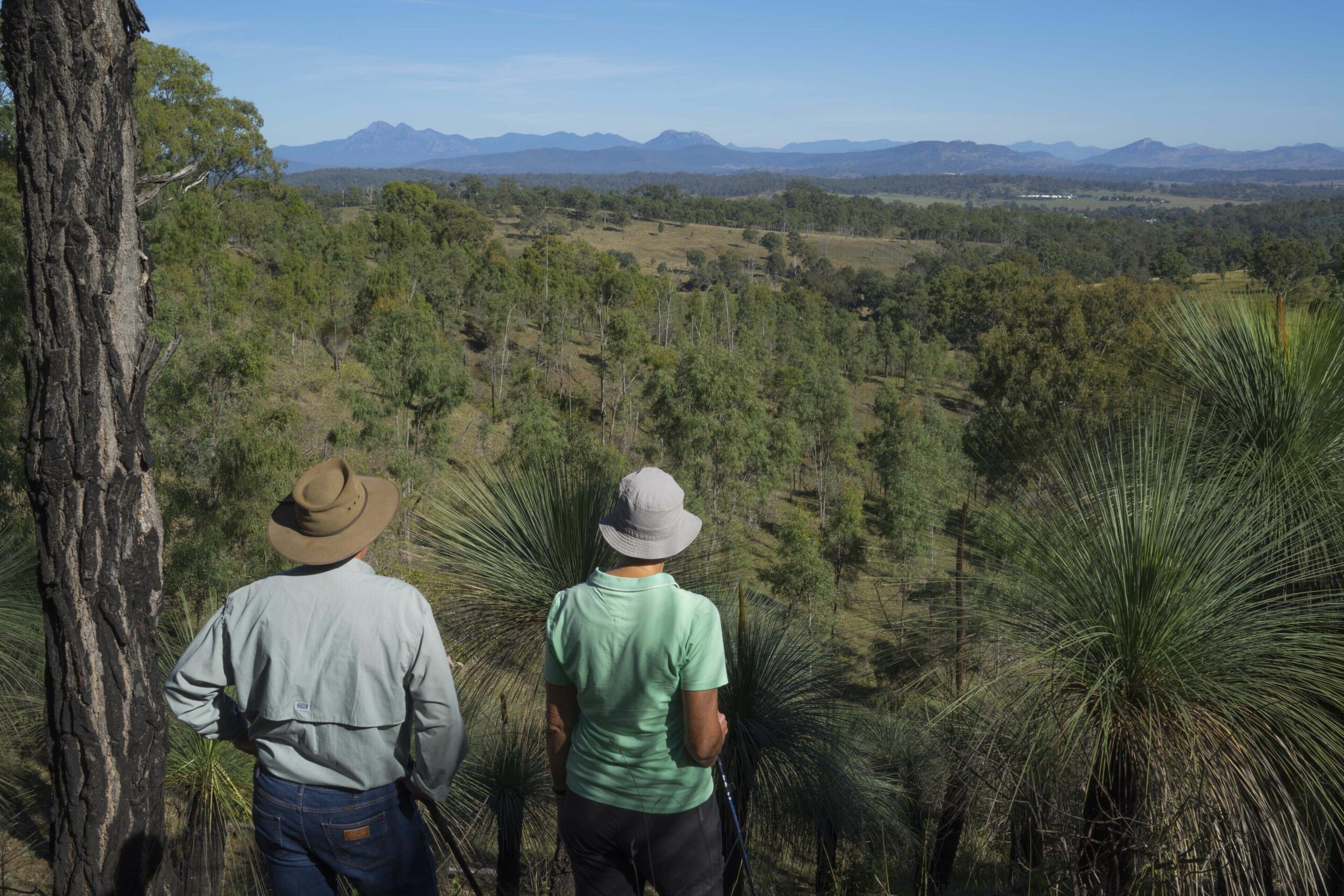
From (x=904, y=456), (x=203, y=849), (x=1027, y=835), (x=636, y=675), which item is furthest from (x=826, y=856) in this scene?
(x=904, y=456)

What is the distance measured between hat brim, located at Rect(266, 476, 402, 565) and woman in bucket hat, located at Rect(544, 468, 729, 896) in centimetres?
54

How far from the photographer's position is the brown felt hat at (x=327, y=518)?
233 centimetres

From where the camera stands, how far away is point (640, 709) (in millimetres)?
2512

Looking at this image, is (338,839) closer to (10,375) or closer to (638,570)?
(638,570)

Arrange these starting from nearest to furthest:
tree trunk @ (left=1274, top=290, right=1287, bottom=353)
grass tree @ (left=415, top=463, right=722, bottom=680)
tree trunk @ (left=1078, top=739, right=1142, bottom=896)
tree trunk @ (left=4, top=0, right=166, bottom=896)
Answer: tree trunk @ (left=4, top=0, right=166, bottom=896) < tree trunk @ (left=1078, top=739, right=1142, bottom=896) < tree trunk @ (left=1274, top=290, right=1287, bottom=353) < grass tree @ (left=415, top=463, right=722, bottom=680)

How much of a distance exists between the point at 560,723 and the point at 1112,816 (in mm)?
2193

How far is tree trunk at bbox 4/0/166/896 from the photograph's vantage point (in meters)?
2.93

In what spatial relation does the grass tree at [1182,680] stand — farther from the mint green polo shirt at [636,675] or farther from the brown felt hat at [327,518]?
the brown felt hat at [327,518]

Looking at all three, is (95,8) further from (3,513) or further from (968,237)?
(968,237)

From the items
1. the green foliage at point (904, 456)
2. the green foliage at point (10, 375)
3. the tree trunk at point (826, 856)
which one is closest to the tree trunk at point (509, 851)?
the tree trunk at point (826, 856)

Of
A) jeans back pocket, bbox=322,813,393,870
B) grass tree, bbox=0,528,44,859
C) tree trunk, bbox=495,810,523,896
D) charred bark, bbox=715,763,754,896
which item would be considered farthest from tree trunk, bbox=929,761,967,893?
grass tree, bbox=0,528,44,859

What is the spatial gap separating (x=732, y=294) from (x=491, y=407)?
105 feet

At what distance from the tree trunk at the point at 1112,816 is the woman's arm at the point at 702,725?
4.79ft

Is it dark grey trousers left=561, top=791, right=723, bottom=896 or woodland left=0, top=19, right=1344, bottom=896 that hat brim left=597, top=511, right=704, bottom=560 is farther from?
woodland left=0, top=19, right=1344, bottom=896
